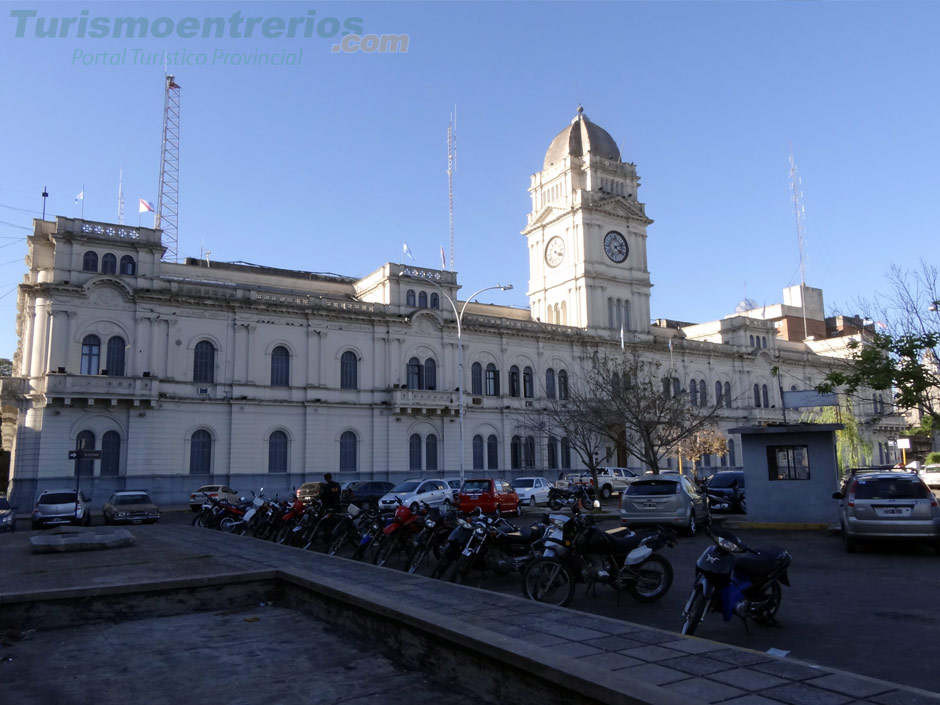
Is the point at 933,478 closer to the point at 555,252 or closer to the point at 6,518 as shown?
the point at 555,252

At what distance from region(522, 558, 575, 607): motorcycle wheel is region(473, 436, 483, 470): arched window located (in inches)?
1391

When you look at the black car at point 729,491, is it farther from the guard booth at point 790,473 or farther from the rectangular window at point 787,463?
the rectangular window at point 787,463

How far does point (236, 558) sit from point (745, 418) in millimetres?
55098

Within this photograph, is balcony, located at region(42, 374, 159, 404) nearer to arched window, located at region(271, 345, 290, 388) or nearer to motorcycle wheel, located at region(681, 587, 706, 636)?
arched window, located at region(271, 345, 290, 388)

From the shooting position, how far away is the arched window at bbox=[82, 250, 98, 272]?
34.3 metres

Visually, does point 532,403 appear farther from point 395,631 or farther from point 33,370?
point 395,631

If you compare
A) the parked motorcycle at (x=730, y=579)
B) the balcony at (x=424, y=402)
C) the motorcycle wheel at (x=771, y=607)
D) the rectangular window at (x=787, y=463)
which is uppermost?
the balcony at (x=424, y=402)

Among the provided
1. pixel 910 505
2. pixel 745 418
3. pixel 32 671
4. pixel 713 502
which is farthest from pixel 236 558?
pixel 745 418

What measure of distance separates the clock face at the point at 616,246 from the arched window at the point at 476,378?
1510 centimetres

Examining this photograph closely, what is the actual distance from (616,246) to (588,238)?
317 centimetres

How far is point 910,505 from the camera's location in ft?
44.2

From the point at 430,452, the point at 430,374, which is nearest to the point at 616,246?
the point at 430,374

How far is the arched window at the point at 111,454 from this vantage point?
109 ft

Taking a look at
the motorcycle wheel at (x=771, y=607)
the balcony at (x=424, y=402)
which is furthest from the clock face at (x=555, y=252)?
the motorcycle wheel at (x=771, y=607)
